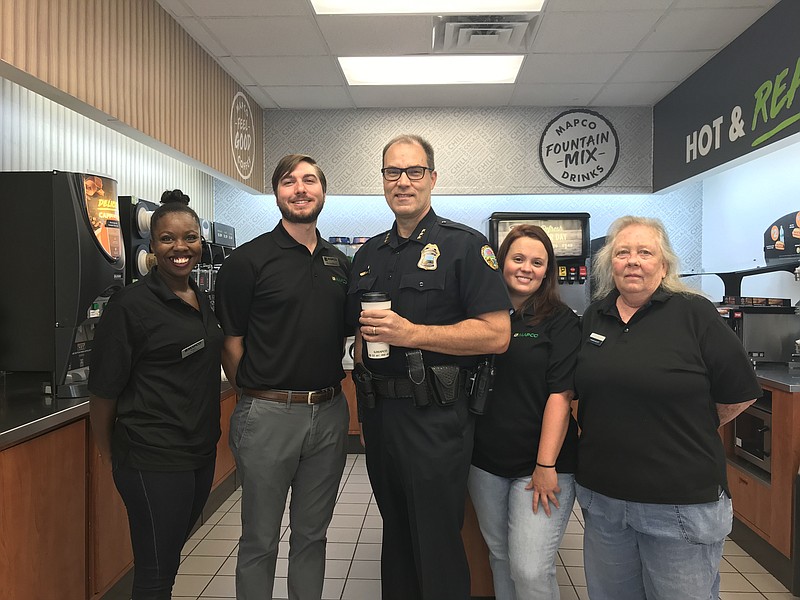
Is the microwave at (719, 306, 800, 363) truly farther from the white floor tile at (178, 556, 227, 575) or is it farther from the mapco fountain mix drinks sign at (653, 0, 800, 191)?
the white floor tile at (178, 556, 227, 575)

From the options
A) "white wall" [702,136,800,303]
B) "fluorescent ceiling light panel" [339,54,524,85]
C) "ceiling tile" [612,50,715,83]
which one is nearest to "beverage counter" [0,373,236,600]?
"fluorescent ceiling light panel" [339,54,524,85]

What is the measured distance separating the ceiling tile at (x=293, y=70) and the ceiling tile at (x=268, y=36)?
0.40ft

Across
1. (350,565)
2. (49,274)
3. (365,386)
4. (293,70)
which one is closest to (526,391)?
(365,386)

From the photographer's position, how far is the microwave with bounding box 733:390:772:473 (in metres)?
3.15

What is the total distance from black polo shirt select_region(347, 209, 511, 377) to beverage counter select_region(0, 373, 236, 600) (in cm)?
123

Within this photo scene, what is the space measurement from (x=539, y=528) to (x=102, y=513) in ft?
6.00

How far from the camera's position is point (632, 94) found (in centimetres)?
543

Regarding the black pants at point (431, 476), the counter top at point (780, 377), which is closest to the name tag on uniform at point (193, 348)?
the black pants at point (431, 476)

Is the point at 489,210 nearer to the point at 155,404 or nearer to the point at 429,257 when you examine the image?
the point at 429,257

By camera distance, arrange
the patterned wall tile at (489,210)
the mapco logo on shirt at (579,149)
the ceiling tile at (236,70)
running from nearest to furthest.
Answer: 1. the ceiling tile at (236,70)
2. the mapco logo on shirt at (579,149)
3. the patterned wall tile at (489,210)

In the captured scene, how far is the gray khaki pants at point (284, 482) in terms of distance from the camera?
2107 mm

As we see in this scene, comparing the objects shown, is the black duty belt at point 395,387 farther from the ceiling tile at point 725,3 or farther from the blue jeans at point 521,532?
the ceiling tile at point 725,3

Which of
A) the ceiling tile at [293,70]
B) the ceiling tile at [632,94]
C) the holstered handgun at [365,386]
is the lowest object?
the holstered handgun at [365,386]

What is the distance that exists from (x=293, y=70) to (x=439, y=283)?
11.6ft
